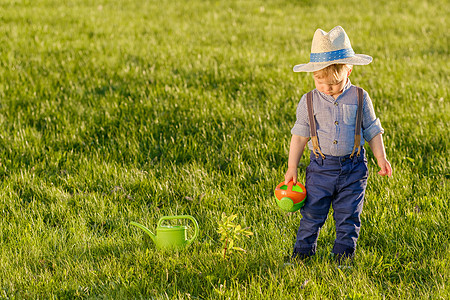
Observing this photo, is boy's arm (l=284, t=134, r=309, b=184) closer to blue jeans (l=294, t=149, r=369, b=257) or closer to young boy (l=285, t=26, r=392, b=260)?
young boy (l=285, t=26, r=392, b=260)

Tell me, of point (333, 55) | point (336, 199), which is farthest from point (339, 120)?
point (336, 199)

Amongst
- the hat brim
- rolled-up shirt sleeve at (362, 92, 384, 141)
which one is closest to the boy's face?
the hat brim

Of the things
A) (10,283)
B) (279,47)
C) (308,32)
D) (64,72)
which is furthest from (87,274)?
(308,32)

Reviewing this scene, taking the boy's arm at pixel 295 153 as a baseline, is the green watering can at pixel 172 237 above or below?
below

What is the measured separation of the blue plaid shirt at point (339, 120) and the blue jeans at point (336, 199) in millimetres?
99

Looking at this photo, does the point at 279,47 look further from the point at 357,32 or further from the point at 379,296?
the point at 379,296

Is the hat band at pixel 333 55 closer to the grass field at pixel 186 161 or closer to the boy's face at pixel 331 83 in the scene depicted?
the boy's face at pixel 331 83

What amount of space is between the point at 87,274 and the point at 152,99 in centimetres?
362

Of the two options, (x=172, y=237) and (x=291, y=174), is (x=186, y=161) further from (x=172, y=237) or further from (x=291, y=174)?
(x=291, y=174)

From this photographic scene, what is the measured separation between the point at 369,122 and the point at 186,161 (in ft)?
8.14

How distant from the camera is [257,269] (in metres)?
3.68

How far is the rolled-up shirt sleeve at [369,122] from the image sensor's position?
11.9ft

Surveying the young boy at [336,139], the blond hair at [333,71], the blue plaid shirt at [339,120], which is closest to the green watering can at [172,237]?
the young boy at [336,139]

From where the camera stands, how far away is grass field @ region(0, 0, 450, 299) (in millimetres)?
3547
